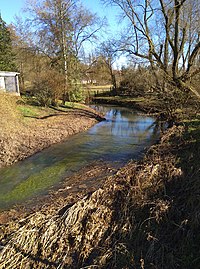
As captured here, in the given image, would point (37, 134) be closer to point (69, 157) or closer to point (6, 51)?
point (69, 157)

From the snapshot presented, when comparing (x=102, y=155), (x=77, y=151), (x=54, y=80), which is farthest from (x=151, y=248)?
(x=54, y=80)

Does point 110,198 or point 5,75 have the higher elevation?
point 5,75

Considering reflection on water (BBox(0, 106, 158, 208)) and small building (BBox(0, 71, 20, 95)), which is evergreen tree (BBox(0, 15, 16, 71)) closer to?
small building (BBox(0, 71, 20, 95))

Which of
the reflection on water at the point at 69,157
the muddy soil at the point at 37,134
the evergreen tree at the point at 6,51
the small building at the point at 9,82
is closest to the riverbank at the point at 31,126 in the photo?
the muddy soil at the point at 37,134

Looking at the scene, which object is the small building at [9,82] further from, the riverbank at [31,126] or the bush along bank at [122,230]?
the bush along bank at [122,230]

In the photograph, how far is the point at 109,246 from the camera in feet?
14.0

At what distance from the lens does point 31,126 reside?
1290 cm

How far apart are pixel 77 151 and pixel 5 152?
3161 millimetres

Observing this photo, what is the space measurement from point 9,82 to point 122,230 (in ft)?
55.8

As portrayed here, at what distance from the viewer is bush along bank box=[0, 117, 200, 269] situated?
3945 mm

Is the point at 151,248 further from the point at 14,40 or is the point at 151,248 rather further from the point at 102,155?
the point at 14,40

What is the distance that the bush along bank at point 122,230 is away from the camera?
395cm

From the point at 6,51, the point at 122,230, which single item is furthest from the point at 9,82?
the point at 122,230

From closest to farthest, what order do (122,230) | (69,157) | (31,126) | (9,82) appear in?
(122,230), (69,157), (31,126), (9,82)
